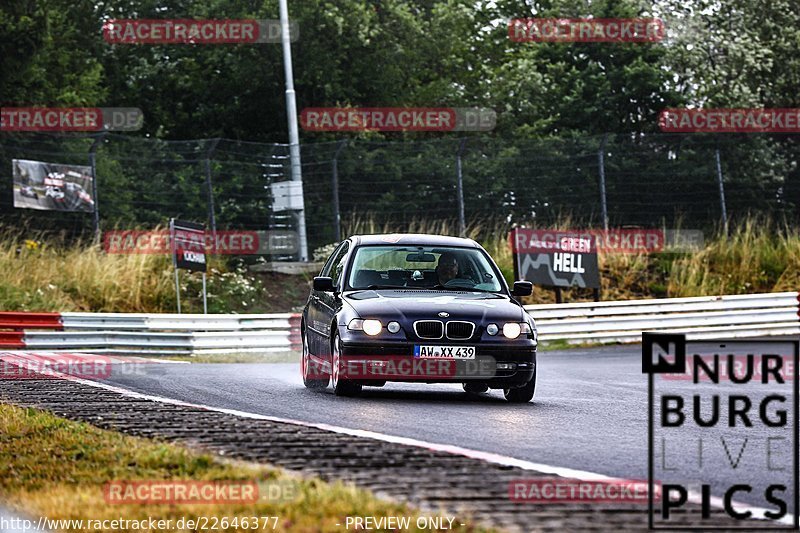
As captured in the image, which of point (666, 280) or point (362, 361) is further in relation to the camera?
point (666, 280)

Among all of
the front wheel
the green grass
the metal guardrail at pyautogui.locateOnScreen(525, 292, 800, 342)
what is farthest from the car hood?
the metal guardrail at pyautogui.locateOnScreen(525, 292, 800, 342)

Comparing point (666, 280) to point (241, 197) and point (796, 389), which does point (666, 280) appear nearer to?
point (241, 197)

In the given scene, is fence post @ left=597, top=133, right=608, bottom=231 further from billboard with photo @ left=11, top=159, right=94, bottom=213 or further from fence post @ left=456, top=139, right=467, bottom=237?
billboard with photo @ left=11, top=159, right=94, bottom=213

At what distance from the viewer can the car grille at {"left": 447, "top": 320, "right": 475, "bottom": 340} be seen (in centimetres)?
1239

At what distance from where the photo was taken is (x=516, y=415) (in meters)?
11.3

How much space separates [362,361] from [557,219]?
18.2 metres

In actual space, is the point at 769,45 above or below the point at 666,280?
above

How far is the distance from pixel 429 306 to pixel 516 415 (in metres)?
1.59

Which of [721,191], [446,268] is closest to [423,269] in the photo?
[446,268]

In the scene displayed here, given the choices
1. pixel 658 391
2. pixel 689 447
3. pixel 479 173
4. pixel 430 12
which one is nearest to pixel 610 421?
pixel 689 447

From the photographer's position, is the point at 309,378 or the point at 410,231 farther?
the point at 410,231

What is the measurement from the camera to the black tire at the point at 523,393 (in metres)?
12.7

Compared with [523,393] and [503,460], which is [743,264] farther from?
[503,460]

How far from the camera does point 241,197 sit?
29.6 meters
